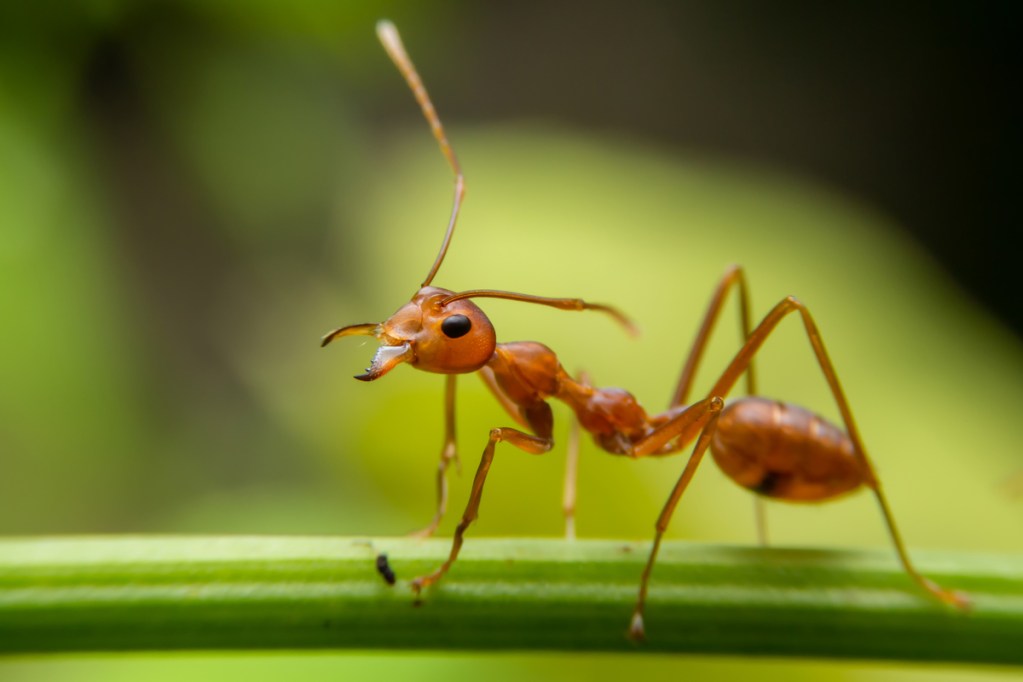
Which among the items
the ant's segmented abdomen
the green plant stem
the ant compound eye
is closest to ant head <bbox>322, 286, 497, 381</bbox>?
the ant compound eye

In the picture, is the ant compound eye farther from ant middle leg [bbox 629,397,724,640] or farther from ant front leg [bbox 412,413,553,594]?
ant middle leg [bbox 629,397,724,640]

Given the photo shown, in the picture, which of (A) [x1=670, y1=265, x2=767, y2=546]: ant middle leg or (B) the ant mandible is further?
(A) [x1=670, y1=265, x2=767, y2=546]: ant middle leg

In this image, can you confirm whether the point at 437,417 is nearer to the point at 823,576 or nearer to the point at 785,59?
the point at 823,576

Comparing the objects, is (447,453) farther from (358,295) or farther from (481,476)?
(358,295)

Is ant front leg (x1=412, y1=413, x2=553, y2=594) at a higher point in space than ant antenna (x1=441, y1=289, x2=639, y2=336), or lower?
lower

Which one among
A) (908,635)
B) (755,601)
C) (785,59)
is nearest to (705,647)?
(755,601)

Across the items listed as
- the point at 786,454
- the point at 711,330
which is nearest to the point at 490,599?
the point at 786,454

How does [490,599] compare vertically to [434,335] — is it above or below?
below
